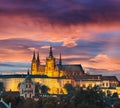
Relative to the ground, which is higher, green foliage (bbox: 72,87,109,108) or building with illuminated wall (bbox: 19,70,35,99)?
building with illuminated wall (bbox: 19,70,35,99)

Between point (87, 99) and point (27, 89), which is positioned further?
point (27, 89)

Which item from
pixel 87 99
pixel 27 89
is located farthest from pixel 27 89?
pixel 87 99

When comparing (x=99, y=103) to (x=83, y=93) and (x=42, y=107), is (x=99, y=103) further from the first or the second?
(x=42, y=107)

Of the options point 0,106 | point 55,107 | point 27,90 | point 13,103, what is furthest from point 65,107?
point 27,90

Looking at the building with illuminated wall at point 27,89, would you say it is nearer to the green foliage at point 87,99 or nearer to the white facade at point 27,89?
the white facade at point 27,89

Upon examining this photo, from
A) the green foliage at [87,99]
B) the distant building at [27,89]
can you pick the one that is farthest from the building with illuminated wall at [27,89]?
the green foliage at [87,99]

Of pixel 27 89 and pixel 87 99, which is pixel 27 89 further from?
pixel 87 99

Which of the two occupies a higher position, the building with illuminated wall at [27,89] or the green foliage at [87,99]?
the building with illuminated wall at [27,89]

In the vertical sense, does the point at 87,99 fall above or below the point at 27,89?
below

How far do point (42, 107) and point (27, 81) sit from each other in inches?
3501

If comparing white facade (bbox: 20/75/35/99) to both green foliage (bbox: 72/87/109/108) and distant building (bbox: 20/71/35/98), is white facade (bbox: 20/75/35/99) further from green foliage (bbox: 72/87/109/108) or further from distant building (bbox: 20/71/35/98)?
green foliage (bbox: 72/87/109/108)

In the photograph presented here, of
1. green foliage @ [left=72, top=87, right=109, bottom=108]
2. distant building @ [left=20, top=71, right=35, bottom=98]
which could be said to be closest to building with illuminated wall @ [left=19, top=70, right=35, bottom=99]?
distant building @ [left=20, top=71, right=35, bottom=98]

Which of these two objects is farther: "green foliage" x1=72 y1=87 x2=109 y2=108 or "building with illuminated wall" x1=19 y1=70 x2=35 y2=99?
"building with illuminated wall" x1=19 y1=70 x2=35 y2=99

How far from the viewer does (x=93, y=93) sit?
85062 millimetres
